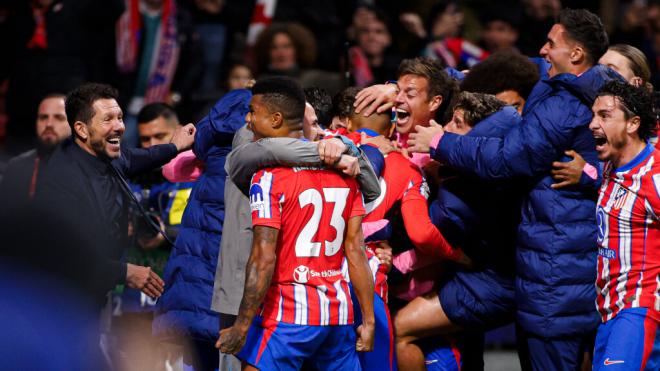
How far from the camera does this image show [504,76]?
7027mm

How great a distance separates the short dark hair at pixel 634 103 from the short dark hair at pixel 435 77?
1132mm

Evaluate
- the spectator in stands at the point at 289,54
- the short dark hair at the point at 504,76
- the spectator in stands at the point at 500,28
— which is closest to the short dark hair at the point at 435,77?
the short dark hair at the point at 504,76

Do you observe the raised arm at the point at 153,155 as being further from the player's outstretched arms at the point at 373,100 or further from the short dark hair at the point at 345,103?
the player's outstretched arms at the point at 373,100

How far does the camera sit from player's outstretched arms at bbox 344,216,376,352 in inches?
215

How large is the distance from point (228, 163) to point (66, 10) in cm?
511

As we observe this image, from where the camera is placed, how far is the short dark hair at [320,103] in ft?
21.5

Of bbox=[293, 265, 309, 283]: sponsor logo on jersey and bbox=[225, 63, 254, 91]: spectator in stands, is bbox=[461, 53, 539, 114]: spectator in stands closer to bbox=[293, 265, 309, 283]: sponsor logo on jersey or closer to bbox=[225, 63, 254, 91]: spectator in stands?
bbox=[293, 265, 309, 283]: sponsor logo on jersey

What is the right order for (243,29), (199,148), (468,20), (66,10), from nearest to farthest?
1. (199,148)
2. (66,10)
3. (243,29)
4. (468,20)

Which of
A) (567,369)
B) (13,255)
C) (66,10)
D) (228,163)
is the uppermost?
(66,10)

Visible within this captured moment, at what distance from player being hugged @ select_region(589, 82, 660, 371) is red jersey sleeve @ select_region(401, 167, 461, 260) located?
87 centimetres

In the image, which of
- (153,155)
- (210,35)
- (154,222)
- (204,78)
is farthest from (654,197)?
(210,35)

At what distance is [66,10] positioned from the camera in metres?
10.0

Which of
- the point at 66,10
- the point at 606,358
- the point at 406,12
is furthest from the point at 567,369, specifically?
the point at 406,12

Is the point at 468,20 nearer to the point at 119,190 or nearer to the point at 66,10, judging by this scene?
the point at 66,10
